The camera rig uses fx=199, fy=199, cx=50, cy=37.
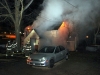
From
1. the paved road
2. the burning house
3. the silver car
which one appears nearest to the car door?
the silver car

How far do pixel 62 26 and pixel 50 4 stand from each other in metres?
4.34

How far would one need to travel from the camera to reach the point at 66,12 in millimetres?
25609

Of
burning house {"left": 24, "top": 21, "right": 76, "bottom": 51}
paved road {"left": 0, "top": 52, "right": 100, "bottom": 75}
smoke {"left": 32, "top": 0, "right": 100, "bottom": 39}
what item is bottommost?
paved road {"left": 0, "top": 52, "right": 100, "bottom": 75}

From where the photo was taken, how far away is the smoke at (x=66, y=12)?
23547mm

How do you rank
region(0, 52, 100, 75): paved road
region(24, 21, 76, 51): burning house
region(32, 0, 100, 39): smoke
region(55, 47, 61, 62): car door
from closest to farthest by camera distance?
region(0, 52, 100, 75): paved road < region(55, 47, 61, 62): car door < region(32, 0, 100, 39): smoke < region(24, 21, 76, 51): burning house

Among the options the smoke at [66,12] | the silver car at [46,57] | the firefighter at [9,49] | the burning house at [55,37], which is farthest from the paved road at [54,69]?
the burning house at [55,37]

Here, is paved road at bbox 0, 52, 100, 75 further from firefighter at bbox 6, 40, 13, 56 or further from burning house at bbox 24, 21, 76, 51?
burning house at bbox 24, 21, 76, 51

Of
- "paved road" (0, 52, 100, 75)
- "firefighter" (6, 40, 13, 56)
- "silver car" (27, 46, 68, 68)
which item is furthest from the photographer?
"firefighter" (6, 40, 13, 56)

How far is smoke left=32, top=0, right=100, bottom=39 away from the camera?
77.3 ft

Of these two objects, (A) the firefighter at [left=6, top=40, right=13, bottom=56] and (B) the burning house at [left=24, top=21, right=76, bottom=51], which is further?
(B) the burning house at [left=24, top=21, right=76, bottom=51]

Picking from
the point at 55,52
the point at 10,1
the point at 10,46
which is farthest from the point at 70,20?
the point at 55,52

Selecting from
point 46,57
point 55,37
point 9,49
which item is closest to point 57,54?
point 46,57

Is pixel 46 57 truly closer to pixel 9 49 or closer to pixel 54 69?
pixel 54 69

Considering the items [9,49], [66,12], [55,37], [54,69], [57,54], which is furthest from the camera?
[55,37]
